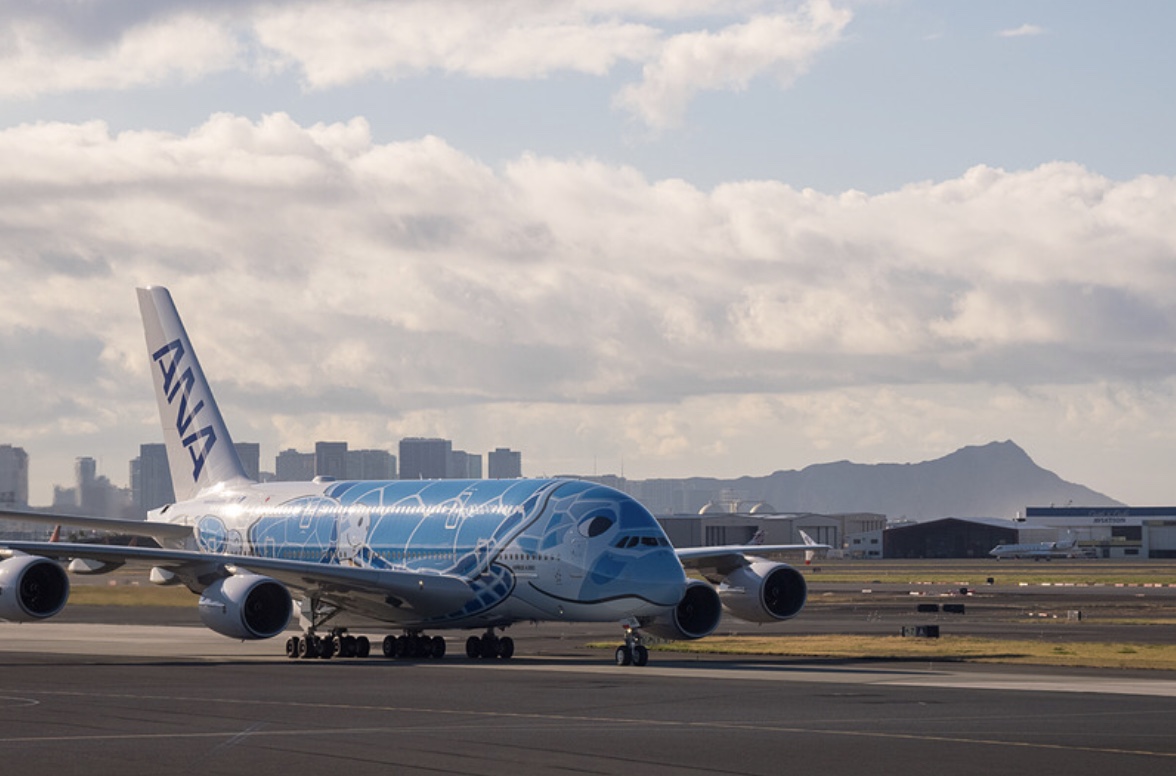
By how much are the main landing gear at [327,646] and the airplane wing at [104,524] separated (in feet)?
23.5

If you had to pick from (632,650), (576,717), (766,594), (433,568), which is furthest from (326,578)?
(576,717)

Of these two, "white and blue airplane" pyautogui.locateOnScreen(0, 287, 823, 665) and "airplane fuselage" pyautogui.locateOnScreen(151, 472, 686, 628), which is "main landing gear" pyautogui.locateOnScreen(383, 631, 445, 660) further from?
"airplane fuselage" pyautogui.locateOnScreen(151, 472, 686, 628)

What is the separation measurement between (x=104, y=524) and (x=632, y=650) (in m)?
18.3

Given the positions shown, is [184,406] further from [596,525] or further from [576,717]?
[576,717]

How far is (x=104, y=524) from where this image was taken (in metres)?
54.4

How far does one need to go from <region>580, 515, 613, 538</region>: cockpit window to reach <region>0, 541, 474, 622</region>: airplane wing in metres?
4.62

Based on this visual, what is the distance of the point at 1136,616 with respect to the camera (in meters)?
76.9

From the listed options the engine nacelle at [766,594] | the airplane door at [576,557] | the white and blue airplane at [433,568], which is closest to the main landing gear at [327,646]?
the white and blue airplane at [433,568]

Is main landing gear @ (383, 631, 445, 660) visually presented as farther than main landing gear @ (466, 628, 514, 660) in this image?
Yes

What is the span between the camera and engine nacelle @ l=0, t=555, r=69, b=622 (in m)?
48.3

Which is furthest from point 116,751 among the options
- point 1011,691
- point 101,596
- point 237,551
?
point 101,596

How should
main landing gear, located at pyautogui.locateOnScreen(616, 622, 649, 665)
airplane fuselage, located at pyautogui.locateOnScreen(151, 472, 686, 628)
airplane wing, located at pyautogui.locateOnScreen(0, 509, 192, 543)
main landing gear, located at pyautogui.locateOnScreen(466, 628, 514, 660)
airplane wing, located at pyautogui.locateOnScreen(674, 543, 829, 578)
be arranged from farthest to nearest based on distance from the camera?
airplane wing, located at pyautogui.locateOnScreen(674, 543, 829, 578)
airplane wing, located at pyautogui.locateOnScreen(0, 509, 192, 543)
main landing gear, located at pyautogui.locateOnScreen(466, 628, 514, 660)
airplane fuselage, located at pyautogui.locateOnScreen(151, 472, 686, 628)
main landing gear, located at pyautogui.locateOnScreen(616, 622, 649, 665)

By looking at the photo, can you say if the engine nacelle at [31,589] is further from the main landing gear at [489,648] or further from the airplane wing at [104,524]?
the main landing gear at [489,648]

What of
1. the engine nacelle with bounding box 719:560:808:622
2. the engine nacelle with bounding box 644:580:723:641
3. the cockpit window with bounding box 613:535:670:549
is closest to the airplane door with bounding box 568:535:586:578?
the cockpit window with bounding box 613:535:670:549
